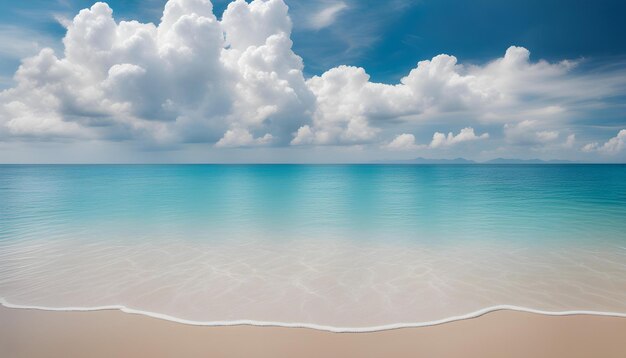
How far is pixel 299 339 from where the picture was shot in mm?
6363

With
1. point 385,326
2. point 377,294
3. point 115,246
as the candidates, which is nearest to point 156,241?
point 115,246

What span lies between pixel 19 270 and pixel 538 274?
17.0 meters

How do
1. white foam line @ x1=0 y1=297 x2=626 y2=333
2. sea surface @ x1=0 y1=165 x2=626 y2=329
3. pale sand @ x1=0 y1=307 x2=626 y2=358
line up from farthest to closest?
1. sea surface @ x1=0 y1=165 x2=626 y2=329
2. white foam line @ x1=0 y1=297 x2=626 y2=333
3. pale sand @ x1=0 y1=307 x2=626 y2=358

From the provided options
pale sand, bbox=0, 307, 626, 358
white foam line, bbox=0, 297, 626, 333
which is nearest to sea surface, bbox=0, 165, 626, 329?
white foam line, bbox=0, 297, 626, 333

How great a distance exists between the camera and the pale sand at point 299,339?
19.4ft

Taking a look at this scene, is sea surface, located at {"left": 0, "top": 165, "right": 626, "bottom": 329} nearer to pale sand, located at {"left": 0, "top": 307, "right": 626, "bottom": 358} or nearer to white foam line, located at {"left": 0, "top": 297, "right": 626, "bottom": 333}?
white foam line, located at {"left": 0, "top": 297, "right": 626, "bottom": 333}

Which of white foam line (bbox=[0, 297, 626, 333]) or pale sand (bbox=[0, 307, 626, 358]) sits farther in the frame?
white foam line (bbox=[0, 297, 626, 333])

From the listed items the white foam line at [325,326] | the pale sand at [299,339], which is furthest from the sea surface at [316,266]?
the pale sand at [299,339]

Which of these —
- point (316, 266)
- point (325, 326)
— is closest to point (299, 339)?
point (325, 326)

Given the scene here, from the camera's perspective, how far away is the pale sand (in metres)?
5.90

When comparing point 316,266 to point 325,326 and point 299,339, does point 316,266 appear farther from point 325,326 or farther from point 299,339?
point 299,339

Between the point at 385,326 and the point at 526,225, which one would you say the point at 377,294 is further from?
the point at 526,225

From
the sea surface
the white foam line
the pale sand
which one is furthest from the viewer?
the sea surface

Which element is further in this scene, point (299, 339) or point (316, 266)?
point (316, 266)
